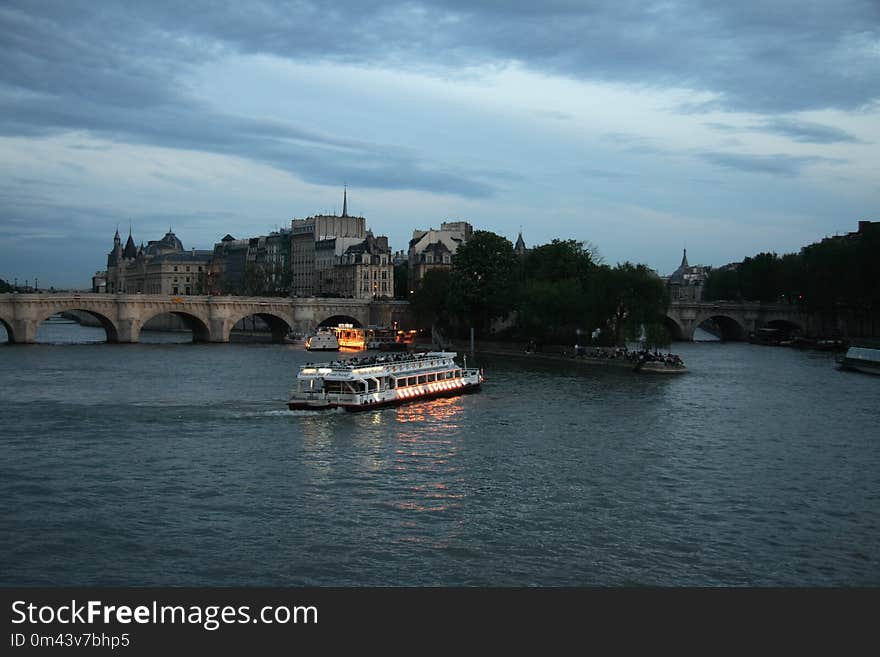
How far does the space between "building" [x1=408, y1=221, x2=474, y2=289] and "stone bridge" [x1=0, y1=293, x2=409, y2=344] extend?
27.8 metres

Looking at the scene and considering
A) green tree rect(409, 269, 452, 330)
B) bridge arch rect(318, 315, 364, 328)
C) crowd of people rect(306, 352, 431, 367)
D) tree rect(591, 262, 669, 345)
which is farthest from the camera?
bridge arch rect(318, 315, 364, 328)

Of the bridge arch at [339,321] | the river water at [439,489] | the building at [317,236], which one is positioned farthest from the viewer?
the building at [317,236]

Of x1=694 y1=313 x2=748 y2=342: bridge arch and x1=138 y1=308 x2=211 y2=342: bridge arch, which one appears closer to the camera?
x1=138 y1=308 x2=211 y2=342: bridge arch

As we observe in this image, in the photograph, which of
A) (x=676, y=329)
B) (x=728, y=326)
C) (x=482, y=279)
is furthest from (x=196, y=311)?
(x=728, y=326)

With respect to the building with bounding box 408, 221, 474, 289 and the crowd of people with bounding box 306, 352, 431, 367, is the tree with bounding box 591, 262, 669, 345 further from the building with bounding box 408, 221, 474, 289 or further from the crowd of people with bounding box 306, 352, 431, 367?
the building with bounding box 408, 221, 474, 289

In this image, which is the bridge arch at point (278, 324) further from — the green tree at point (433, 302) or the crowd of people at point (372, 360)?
the crowd of people at point (372, 360)

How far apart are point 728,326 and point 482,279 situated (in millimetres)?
44953

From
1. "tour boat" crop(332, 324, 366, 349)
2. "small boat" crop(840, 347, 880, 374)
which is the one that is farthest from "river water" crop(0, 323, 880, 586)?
"tour boat" crop(332, 324, 366, 349)

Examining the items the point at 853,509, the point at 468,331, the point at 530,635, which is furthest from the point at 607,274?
the point at 530,635

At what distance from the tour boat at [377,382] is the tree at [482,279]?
43333mm

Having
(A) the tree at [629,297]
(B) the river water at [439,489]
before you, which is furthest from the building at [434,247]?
(B) the river water at [439,489]

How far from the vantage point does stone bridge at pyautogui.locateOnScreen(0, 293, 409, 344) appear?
10329cm

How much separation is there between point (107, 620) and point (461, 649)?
5597 millimetres

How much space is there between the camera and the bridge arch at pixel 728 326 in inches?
5302
